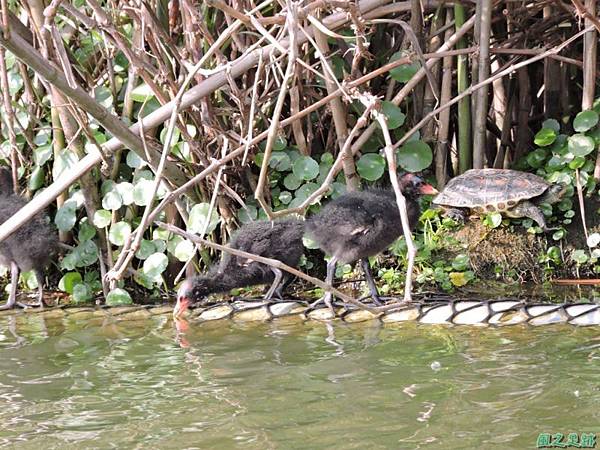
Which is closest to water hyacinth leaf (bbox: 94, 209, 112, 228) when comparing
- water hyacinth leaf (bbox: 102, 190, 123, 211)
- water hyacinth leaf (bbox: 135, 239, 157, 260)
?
water hyacinth leaf (bbox: 102, 190, 123, 211)

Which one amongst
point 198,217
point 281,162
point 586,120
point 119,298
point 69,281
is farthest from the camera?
point 69,281

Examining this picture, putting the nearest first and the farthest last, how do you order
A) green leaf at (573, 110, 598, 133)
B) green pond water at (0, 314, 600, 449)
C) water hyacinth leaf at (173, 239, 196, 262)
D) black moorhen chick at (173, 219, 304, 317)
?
green pond water at (0, 314, 600, 449) → black moorhen chick at (173, 219, 304, 317) → water hyacinth leaf at (173, 239, 196, 262) → green leaf at (573, 110, 598, 133)

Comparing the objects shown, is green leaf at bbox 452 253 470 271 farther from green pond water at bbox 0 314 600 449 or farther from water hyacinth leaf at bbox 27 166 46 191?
water hyacinth leaf at bbox 27 166 46 191

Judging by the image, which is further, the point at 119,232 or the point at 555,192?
the point at 555,192

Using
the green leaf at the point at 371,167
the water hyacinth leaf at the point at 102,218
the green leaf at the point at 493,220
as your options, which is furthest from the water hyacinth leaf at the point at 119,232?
the green leaf at the point at 493,220

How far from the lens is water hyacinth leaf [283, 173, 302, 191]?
707 cm

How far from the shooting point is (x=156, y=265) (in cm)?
687

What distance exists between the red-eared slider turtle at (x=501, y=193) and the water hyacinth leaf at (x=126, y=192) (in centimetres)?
221

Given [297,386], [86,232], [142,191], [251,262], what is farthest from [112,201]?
[297,386]

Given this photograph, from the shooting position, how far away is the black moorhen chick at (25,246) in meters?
6.82

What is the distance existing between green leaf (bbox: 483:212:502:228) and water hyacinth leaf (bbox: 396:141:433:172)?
2.07 feet

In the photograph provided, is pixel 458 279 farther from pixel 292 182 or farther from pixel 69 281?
pixel 69 281

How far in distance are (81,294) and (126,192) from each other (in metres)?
0.84

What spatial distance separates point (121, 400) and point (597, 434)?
2.10 metres
